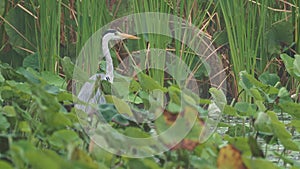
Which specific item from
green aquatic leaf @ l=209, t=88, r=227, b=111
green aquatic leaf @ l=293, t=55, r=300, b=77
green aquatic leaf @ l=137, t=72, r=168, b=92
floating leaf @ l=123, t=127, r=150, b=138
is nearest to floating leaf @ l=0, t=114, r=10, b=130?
floating leaf @ l=123, t=127, r=150, b=138

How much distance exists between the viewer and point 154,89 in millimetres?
3594

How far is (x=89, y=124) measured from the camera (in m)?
2.96

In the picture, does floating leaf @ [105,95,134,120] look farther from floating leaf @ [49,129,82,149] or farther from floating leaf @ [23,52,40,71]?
floating leaf @ [23,52,40,71]

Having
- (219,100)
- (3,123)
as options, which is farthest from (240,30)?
(3,123)

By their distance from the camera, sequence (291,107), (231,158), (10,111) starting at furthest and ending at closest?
1. (291,107)
2. (10,111)
3. (231,158)

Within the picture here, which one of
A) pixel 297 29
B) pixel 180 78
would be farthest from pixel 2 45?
pixel 297 29

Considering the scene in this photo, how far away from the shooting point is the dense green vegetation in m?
2.60

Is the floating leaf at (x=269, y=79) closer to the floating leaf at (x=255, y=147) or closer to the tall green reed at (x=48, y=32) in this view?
the tall green reed at (x=48, y=32)

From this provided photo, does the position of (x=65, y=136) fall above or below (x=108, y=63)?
above

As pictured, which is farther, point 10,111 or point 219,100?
point 219,100

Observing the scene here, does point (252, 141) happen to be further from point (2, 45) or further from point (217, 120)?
point (2, 45)

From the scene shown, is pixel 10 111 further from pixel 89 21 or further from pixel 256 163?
pixel 89 21

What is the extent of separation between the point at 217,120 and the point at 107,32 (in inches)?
69.2

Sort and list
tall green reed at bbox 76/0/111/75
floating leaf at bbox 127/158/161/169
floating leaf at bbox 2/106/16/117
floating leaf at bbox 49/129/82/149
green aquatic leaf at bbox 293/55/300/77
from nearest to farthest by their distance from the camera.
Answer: floating leaf at bbox 127/158/161/169 < floating leaf at bbox 49/129/82/149 < floating leaf at bbox 2/106/16/117 < green aquatic leaf at bbox 293/55/300/77 < tall green reed at bbox 76/0/111/75
